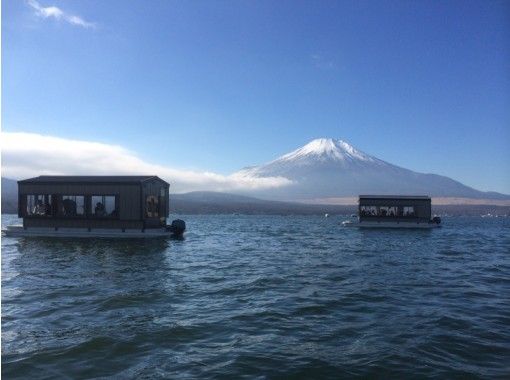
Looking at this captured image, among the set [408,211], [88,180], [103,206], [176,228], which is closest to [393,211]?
[408,211]

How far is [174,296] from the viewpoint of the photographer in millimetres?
15117

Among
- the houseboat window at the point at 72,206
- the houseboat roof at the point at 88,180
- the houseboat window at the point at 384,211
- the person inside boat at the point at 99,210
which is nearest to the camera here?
the houseboat roof at the point at 88,180

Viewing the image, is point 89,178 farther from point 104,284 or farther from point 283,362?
point 283,362

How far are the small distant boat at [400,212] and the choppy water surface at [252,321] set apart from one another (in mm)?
41733

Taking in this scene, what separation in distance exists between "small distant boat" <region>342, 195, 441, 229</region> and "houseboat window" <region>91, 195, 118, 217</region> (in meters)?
39.3

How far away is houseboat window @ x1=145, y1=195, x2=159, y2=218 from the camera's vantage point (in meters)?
40.7

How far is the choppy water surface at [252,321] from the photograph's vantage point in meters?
8.66

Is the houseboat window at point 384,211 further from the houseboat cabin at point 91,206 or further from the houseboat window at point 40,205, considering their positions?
the houseboat window at point 40,205

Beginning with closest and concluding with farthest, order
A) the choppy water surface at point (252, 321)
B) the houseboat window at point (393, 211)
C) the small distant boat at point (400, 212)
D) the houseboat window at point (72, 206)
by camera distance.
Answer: the choppy water surface at point (252, 321)
the houseboat window at point (72, 206)
the small distant boat at point (400, 212)
the houseboat window at point (393, 211)

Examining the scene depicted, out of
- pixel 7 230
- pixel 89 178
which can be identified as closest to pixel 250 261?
pixel 89 178

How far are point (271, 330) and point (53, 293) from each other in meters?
8.88

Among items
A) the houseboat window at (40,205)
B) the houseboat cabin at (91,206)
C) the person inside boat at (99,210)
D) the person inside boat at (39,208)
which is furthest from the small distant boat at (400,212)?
the person inside boat at (39,208)

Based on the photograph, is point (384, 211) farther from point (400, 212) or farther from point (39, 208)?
point (39, 208)

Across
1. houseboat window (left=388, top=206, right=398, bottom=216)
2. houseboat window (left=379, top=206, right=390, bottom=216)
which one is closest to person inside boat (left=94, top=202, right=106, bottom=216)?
houseboat window (left=379, top=206, right=390, bottom=216)
